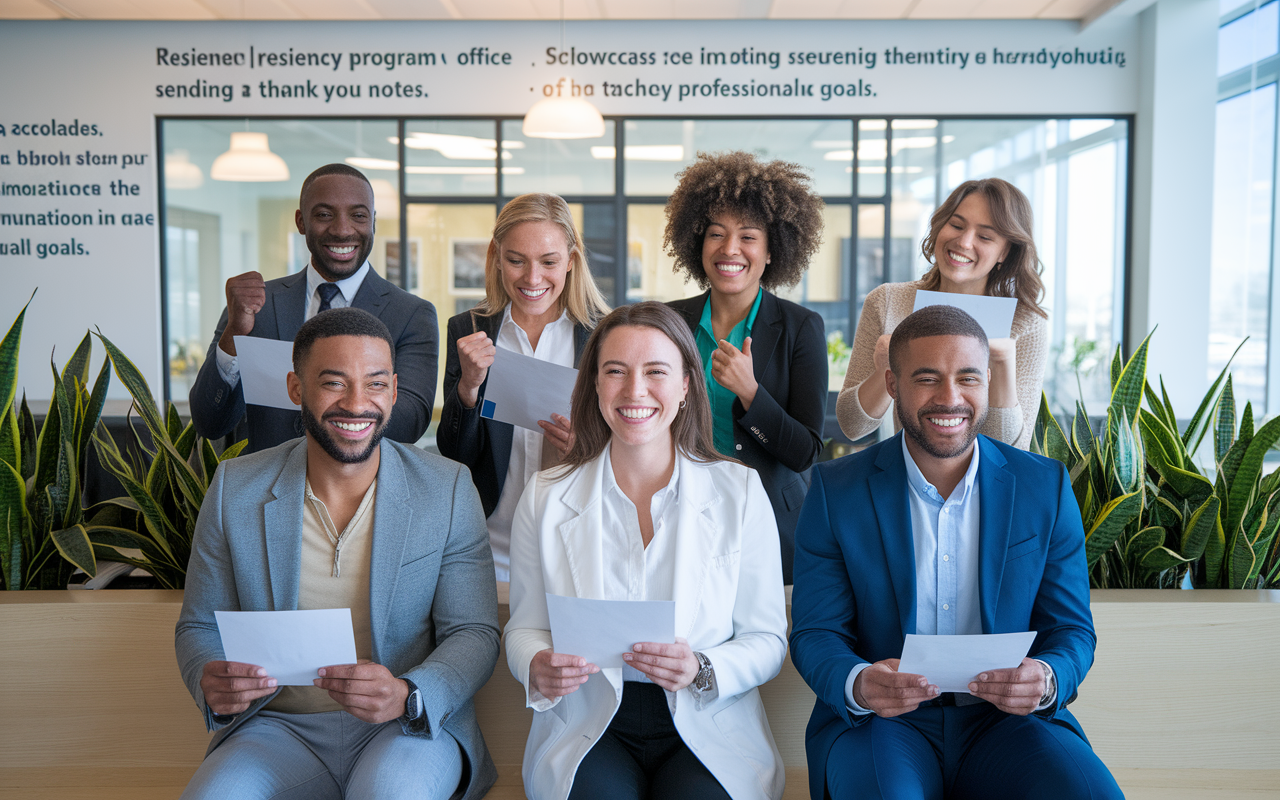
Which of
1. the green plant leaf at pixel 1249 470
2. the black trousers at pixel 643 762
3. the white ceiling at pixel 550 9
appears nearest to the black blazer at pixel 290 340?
the black trousers at pixel 643 762

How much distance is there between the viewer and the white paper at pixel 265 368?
2.25 meters

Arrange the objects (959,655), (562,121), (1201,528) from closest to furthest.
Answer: (959,655) → (1201,528) → (562,121)

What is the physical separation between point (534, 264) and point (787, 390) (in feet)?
2.73

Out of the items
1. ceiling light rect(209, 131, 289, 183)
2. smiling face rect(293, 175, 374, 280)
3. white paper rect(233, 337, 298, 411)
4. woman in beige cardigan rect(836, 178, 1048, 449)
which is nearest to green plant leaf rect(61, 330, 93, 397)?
white paper rect(233, 337, 298, 411)

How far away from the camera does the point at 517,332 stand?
263 cm

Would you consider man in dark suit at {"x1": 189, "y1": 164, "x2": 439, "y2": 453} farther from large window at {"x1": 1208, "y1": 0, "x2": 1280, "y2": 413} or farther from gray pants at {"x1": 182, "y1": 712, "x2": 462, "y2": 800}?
large window at {"x1": 1208, "y1": 0, "x2": 1280, "y2": 413}

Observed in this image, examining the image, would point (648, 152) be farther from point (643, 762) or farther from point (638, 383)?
point (643, 762)

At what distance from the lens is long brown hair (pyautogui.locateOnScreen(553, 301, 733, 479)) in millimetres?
2074

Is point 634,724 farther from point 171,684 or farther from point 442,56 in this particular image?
point 442,56

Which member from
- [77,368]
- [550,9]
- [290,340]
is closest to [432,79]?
[550,9]

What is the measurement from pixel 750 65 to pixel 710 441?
19.8 feet

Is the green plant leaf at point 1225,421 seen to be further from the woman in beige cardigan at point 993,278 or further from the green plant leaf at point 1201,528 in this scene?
the woman in beige cardigan at point 993,278

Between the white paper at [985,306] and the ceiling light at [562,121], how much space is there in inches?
148

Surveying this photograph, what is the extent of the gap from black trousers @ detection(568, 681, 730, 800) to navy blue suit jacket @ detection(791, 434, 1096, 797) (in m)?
0.28
